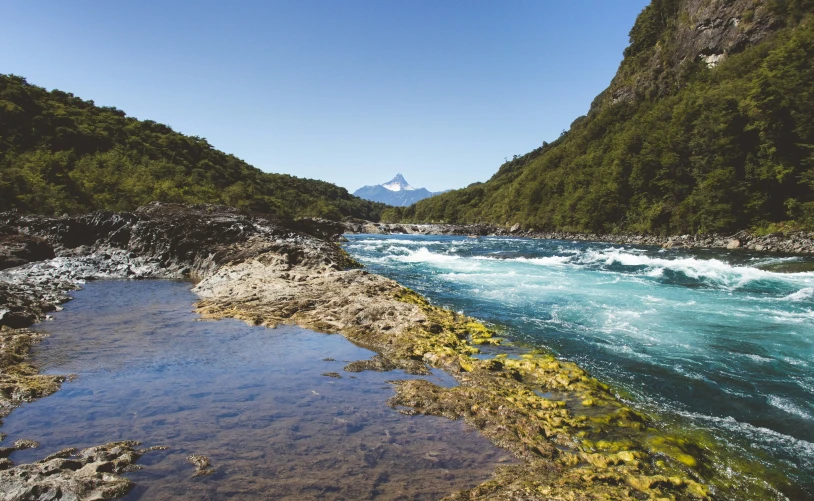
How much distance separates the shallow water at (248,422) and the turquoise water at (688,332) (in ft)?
12.5

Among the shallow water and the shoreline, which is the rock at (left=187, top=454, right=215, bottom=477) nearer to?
the shallow water

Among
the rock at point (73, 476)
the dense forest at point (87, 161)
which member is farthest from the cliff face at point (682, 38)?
the dense forest at point (87, 161)

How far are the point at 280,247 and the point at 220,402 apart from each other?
40.6 feet

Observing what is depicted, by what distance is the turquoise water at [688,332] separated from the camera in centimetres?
595

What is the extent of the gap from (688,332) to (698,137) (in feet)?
135

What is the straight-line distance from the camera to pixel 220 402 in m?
5.86

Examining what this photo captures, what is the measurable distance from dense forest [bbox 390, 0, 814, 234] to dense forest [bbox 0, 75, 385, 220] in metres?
52.4

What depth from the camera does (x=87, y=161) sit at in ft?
152

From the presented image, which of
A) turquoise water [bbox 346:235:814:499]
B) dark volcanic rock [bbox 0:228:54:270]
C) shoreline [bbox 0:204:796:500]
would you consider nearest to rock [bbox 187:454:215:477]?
Result: shoreline [bbox 0:204:796:500]

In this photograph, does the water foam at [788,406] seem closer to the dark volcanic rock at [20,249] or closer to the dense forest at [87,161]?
the dark volcanic rock at [20,249]

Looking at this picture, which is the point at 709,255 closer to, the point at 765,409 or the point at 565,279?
the point at 565,279

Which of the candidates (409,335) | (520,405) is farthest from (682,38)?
(520,405)

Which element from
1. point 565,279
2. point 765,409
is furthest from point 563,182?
point 765,409

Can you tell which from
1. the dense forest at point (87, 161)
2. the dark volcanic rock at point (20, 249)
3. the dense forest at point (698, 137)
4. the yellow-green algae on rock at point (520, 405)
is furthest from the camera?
the dense forest at point (87, 161)
